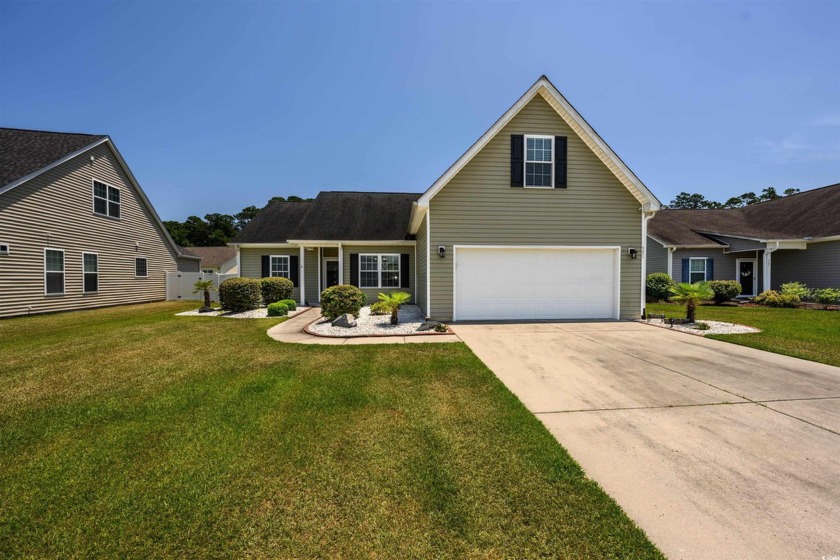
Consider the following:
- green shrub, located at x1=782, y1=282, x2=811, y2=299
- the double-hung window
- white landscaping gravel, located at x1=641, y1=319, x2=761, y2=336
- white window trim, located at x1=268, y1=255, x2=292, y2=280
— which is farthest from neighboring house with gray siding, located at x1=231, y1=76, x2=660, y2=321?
green shrub, located at x1=782, y1=282, x2=811, y2=299

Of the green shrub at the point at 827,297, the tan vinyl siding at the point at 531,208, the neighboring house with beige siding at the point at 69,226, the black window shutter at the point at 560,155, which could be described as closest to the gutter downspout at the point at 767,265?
the green shrub at the point at 827,297

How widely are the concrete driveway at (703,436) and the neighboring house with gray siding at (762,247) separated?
1371 cm

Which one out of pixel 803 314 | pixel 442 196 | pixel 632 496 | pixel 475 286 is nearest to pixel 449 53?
pixel 442 196

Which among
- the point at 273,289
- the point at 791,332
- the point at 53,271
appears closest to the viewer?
the point at 791,332

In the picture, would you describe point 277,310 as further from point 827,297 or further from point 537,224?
point 827,297

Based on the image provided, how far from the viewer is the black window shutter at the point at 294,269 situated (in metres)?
16.3

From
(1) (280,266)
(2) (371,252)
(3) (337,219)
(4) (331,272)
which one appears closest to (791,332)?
(2) (371,252)

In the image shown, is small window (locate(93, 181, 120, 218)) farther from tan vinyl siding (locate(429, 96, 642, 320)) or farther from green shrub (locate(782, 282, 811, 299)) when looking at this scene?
green shrub (locate(782, 282, 811, 299))

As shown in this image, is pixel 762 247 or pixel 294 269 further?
pixel 762 247

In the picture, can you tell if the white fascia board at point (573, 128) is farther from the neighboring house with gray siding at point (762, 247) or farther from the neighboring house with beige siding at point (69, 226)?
the neighboring house with beige siding at point (69, 226)

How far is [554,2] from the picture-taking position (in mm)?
9438

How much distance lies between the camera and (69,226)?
13.0m

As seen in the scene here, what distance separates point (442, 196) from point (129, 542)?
9449mm

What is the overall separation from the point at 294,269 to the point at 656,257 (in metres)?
19.5
